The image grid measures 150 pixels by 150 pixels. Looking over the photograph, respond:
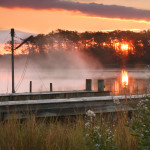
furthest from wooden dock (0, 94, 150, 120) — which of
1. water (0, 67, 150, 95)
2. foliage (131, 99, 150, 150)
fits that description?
foliage (131, 99, 150, 150)

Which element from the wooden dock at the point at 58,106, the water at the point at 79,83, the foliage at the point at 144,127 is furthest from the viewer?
the water at the point at 79,83

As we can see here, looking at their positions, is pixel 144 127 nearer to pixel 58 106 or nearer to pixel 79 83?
pixel 58 106

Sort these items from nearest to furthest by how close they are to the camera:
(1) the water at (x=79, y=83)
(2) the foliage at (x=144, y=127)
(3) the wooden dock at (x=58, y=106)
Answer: (2) the foliage at (x=144, y=127) → (3) the wooden dock at (x=58, y=106) → (1) the water at (x=79, y=83)

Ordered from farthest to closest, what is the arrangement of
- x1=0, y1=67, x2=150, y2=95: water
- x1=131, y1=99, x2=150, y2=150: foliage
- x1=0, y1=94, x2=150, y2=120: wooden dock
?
x1=0, y1=67, x2=150, y2=95: water < x1=0, y1=94, x2=150, y2=120: wooden dock < x1=131, y1=99, x2=150, y2=150: foliage

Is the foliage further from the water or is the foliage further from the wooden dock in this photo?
the wooden dock

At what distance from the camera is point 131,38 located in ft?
262

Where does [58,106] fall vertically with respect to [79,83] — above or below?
below

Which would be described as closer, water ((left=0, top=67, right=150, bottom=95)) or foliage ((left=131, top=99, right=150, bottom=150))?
foliage ((left=131, top=99, right=150, bottom=150))

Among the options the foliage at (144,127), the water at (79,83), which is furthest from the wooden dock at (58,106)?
the foliage at (144,127)

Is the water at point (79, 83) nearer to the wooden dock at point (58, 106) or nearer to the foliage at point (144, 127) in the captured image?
the foliage at point (144, 127)

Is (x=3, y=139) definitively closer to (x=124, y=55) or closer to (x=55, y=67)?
(x=124, y=55)

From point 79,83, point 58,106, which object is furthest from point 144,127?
point 79,83

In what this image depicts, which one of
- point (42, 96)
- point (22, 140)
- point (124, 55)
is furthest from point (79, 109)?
point (124, 55)

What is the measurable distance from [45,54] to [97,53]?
15.5 meters
